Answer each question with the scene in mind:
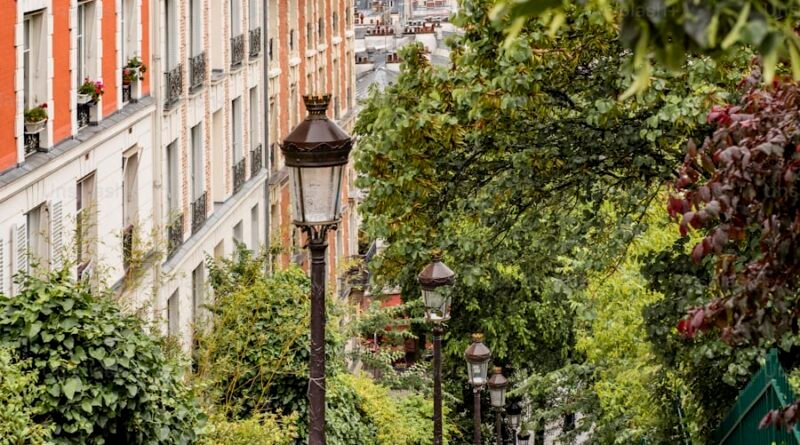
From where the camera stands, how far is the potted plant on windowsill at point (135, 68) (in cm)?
2373

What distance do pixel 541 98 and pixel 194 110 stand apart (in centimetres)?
1387

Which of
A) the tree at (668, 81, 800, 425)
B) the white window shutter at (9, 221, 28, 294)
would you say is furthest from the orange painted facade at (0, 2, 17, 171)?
the tree at (668, 81, 800, 425)

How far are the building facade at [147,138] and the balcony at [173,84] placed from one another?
5cm

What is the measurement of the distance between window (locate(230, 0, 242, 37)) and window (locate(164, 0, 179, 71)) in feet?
19.4

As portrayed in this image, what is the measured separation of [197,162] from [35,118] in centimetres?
1079

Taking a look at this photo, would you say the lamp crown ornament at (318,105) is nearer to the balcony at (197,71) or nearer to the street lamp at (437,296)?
the street lamp at (437,296)

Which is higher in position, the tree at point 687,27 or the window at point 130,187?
the tree at point 687,27

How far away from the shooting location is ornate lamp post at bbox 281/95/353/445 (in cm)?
952

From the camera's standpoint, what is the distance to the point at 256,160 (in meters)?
35.4

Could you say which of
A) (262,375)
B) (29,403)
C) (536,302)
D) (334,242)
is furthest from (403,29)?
(29,403)

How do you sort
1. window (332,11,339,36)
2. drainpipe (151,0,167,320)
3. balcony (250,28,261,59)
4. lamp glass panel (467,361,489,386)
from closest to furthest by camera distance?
lamp glass panel (467,361,489,386) < drainpipe (151,0,167,320) < balcony (250,28,261,59) < window (332,11,339,36)

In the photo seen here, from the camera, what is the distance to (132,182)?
2383 cm

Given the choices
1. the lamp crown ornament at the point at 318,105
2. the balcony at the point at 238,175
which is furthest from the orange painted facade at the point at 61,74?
the balcony at the point at 238,175

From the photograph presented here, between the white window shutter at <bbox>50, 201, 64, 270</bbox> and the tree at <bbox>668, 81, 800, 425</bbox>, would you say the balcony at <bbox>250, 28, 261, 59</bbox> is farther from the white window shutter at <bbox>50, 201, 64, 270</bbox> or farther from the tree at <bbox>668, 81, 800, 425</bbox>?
the tree at <bbox>668, 81, 800, 425</bbox>
